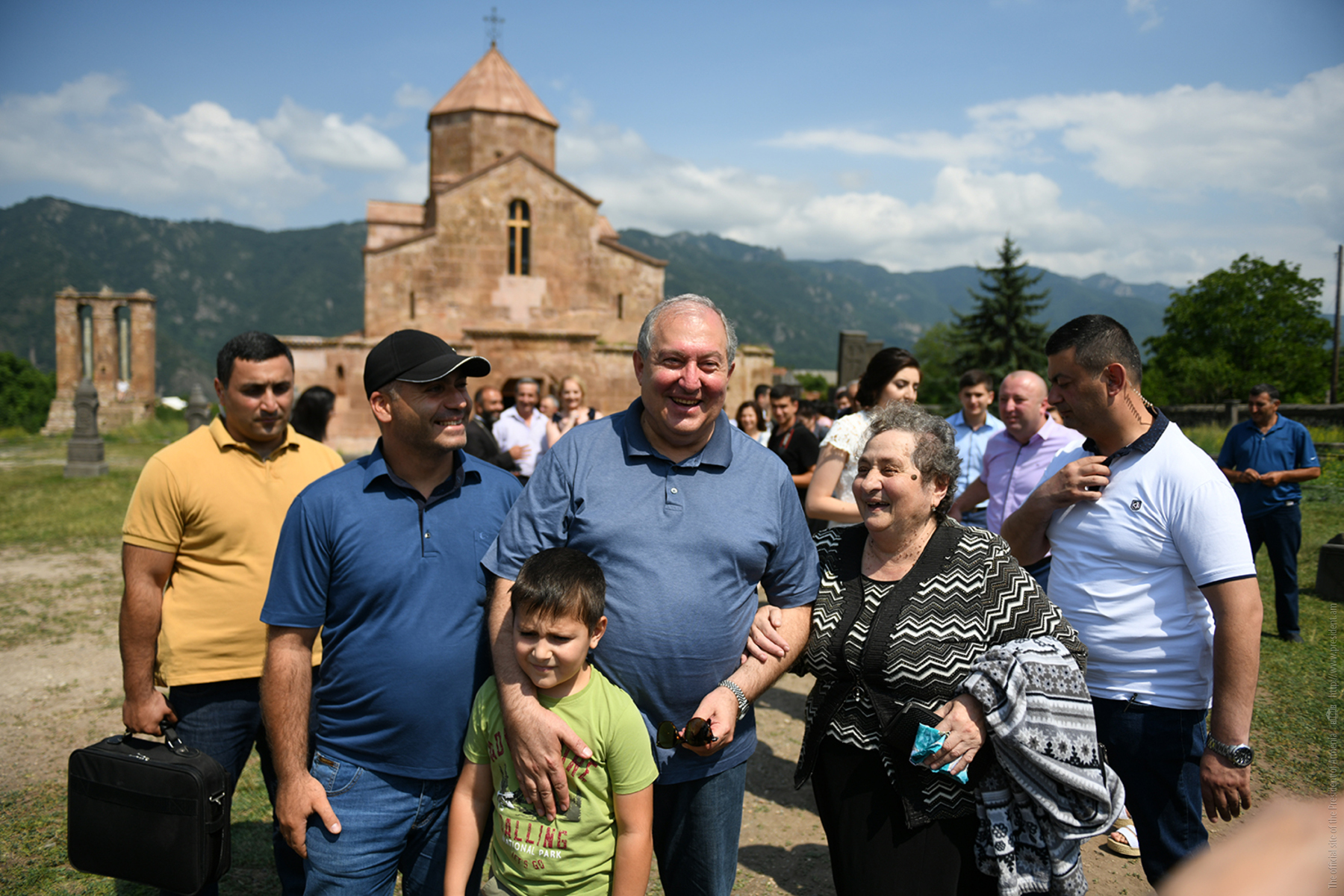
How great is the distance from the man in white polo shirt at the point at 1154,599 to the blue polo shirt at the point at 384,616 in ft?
6.55

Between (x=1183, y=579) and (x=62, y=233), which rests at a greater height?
(x=62, y=233)

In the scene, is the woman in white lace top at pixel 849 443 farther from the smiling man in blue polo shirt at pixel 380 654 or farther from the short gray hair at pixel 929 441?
the smiling man in blue polo shirt at pixel 380 654

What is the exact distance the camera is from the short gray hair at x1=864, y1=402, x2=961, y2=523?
2309 mm

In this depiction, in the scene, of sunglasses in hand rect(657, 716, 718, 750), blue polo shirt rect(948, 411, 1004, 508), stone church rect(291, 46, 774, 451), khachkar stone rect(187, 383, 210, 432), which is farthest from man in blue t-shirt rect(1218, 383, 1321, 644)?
khachkar stone rect(187, 383, 210, 432)

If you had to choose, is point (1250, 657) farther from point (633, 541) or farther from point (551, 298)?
point (551, 298)

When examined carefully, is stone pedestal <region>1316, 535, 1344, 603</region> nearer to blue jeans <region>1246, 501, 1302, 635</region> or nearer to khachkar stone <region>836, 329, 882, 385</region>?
blue jeans <region>1246, 501, 1302, 635</region>

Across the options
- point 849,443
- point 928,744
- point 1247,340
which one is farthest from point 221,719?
point 1247,340

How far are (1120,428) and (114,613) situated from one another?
886 centimetres

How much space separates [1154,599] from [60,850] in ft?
15.9

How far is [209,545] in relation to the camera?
269 cm

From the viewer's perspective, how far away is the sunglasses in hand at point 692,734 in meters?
2.05

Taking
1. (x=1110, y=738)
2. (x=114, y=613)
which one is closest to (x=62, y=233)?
(x=114, y=613)

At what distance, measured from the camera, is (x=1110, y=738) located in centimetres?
244

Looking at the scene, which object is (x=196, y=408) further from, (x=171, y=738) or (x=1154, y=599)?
(x=1154, y=599)
